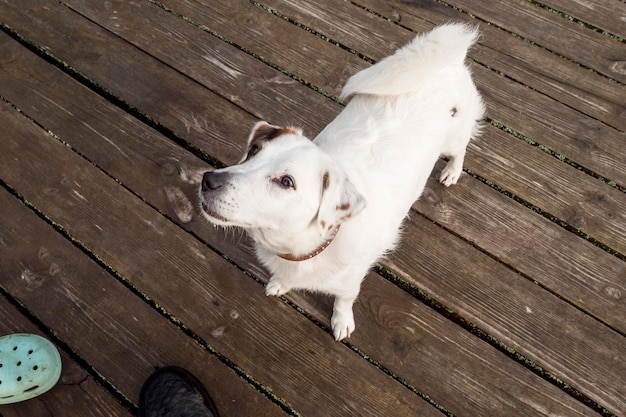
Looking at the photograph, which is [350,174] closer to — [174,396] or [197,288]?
[197,288]

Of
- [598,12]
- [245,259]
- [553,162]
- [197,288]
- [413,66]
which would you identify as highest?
[598,12]

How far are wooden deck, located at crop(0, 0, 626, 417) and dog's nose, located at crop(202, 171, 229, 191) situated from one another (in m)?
1.00

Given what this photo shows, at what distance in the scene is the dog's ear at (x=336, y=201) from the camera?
5.33ft

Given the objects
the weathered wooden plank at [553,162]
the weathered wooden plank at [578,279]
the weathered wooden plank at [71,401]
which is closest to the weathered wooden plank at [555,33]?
the weathered wooden plank at [553,162]

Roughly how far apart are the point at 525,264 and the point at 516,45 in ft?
5.04

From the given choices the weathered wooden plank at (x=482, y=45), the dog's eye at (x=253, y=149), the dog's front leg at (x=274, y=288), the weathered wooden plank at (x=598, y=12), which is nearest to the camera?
the dog's eye at (x=253, y=149)

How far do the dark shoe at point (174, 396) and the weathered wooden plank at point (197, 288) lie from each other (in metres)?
0.21

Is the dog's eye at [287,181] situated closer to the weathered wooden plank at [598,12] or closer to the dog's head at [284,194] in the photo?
the dog's head at [284,194]

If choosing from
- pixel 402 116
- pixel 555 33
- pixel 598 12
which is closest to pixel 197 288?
pixel 402 116

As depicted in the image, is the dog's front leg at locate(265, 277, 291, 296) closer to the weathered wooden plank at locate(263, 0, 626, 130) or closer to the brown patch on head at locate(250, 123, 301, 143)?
the brown patch on head at locate(250, 123, 301, 143)

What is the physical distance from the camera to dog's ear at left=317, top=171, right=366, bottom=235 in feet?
5.33

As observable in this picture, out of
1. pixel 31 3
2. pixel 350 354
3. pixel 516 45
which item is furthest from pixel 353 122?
pixel 31 3

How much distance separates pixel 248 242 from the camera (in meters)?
2.61

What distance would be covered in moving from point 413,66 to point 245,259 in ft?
4.29
